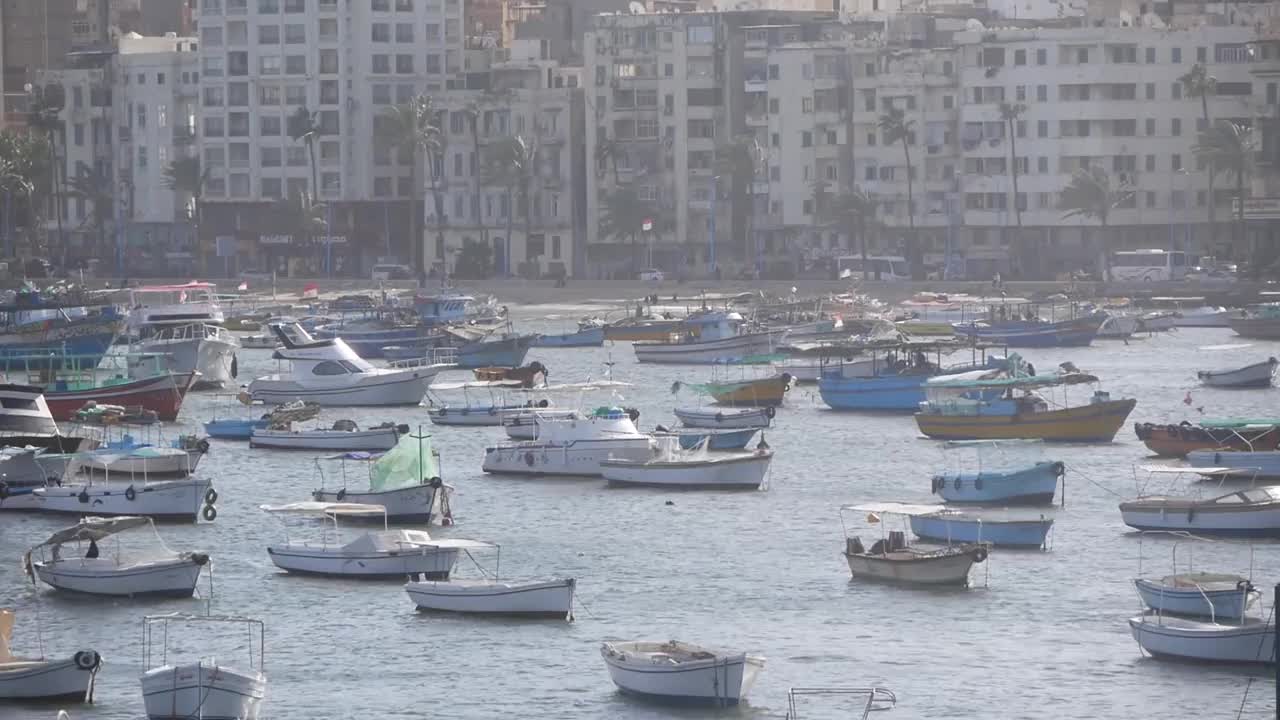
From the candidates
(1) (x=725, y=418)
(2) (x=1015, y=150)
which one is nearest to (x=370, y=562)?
(1) (x=725, y=418)

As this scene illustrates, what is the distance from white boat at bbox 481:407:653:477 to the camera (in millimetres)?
88312

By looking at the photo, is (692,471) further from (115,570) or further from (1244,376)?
(1244,376)

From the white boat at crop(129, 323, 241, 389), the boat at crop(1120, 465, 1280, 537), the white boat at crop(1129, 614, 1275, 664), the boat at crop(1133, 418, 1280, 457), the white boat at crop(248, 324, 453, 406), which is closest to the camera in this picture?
the white boat at crop(1129, 614, 1275, 664)

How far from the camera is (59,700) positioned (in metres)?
52.2

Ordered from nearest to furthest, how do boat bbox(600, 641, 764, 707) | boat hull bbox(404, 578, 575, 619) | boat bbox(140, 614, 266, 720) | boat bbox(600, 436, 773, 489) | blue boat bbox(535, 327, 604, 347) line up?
boat bbox(140, 614, 266, 720), boat bbox(600, 641, 764, 707), boat hull bbox(404, 578, 575, 619), boat bbox(600, 436, 773, 489), blue boat bbox(535, 327, 604, 347)

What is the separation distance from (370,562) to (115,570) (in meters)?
6.58

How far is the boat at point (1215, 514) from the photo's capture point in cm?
7256

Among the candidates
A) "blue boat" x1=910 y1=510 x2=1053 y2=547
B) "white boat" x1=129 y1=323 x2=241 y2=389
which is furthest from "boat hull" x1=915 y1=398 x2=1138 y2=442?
"white boat" x1=129 y1=323 x2=241 y2=389

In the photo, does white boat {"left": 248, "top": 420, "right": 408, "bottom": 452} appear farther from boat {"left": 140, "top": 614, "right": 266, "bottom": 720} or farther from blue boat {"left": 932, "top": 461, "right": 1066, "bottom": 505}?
boat {"left": 140, "top": 614, "right": 266, "bottom": 720}

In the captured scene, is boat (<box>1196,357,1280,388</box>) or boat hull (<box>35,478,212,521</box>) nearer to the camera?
boat hull (<box>35,478,212,521</box>)

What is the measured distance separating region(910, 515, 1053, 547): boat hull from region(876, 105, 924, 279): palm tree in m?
118

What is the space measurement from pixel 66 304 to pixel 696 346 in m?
36.4

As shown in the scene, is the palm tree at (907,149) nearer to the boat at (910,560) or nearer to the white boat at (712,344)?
the white boat at (712,344)

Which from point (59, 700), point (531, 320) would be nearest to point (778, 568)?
point (59, 700)
